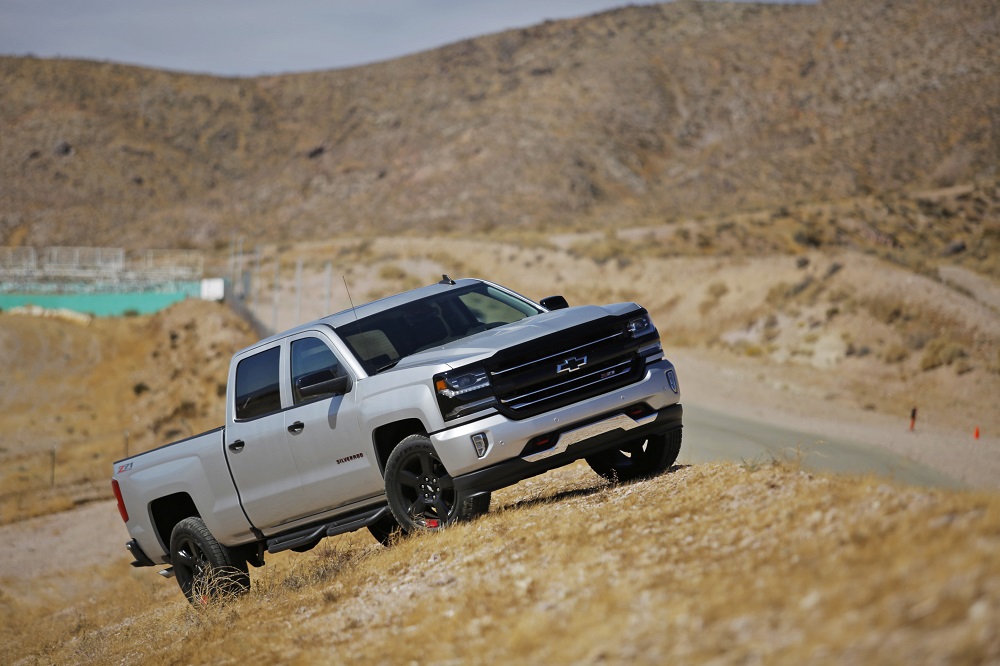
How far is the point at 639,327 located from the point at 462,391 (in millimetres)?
1641

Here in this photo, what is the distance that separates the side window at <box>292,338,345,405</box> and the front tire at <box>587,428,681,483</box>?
7.61 feet

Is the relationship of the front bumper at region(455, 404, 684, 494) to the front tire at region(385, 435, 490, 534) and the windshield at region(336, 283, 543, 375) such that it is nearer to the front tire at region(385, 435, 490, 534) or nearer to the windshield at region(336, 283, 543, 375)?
the front tire at region(385, 435, 490, 534)

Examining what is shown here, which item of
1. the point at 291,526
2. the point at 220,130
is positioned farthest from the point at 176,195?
the point at 291,526

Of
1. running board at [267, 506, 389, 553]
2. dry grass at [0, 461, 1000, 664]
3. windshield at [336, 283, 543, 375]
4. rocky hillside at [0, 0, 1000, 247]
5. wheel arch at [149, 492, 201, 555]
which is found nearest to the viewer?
dry grass at [0, 461, 1000, 664]

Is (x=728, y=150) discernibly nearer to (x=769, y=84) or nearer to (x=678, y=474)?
(x=769, y=84)

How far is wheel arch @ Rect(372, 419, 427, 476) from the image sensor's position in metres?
8.50

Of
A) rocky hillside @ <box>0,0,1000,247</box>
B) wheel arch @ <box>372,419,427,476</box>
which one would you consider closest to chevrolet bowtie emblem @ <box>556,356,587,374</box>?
wheel arch @ <box>372,419,427,476</box>

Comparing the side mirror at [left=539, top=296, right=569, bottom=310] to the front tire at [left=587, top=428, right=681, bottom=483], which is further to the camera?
the side mirror at [left=539, top=296, right=569, bottom=310]

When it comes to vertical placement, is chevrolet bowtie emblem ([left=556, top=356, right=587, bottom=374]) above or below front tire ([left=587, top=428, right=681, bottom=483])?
above

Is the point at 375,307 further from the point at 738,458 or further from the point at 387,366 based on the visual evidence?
the point at 738,458

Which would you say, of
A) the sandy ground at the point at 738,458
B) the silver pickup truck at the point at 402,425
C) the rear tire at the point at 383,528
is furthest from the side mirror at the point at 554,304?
the sandy ground at the point at 738,458

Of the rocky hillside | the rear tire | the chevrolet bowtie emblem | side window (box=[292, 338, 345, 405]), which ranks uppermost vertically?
the rocky hillside

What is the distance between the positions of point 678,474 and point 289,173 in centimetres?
10037

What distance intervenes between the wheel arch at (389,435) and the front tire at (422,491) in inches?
6.7
